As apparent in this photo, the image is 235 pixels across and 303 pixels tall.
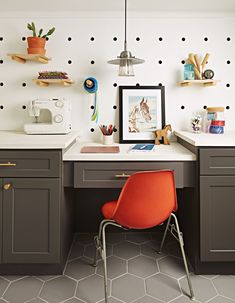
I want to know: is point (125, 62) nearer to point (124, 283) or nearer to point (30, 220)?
point (30, 220)

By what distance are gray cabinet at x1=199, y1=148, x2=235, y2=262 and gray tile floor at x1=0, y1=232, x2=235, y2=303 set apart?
0.64ft

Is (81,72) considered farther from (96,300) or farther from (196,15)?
(96,300)

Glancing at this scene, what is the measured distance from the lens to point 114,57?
102 inches

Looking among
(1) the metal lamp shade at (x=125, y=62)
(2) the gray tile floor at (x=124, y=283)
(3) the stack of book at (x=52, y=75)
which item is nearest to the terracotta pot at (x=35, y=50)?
(3) the stack of book at (x=52, y=75)

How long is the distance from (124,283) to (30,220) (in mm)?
722

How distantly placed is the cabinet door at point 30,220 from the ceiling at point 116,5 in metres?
1.43

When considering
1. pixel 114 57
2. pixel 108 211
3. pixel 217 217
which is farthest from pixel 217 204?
pixel 114 57

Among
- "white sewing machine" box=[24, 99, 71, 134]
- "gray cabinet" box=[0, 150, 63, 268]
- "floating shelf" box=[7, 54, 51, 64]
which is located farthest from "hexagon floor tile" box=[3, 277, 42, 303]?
"floating shelf" box=[7, 54, 51, 64]

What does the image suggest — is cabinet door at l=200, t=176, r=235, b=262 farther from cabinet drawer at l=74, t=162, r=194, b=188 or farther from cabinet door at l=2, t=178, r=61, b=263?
cabinet door at l=2, t=178, r=61, b=263

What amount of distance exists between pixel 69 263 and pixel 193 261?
0.87 m

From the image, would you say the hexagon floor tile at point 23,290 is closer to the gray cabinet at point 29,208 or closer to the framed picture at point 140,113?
the gray cabinet at point 29,208

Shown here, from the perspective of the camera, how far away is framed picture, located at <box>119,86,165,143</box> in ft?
8.52

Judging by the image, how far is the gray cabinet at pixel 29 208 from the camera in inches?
75.9

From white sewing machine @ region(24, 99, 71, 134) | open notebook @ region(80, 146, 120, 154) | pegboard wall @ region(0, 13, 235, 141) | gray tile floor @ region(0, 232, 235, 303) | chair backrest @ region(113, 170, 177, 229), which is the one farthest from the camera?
pegboard wall @ region(0, 13, 235, 141)
